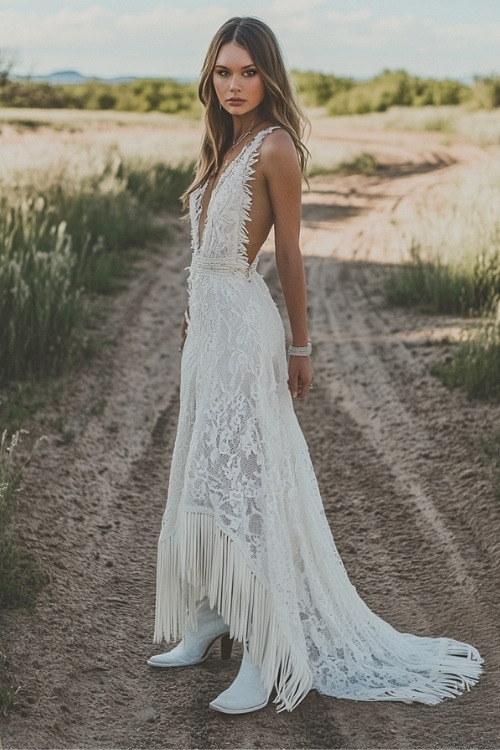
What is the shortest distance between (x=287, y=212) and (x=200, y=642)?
164cm

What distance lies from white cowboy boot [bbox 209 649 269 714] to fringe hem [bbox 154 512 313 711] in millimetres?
44

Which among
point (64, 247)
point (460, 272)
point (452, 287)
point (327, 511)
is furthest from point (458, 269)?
point (327, 511)

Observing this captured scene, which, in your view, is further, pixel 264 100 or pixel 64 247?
pixel 64 247

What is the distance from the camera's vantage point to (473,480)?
5324mm

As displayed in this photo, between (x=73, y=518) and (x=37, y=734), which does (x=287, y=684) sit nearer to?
(x=37, y=734)

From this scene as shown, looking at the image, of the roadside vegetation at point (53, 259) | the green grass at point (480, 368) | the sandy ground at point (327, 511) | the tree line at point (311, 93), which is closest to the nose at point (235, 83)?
the roadside vegetation at point (53, 259)

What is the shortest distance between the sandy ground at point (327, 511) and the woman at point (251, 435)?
0.65 ft

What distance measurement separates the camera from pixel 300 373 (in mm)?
3277

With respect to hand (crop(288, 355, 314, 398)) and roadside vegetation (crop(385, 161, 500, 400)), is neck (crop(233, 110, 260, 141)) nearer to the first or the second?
hand (crop(288, 355, 314, 398))

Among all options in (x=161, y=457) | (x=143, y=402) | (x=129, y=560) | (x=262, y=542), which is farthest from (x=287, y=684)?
(x=143, y=402)

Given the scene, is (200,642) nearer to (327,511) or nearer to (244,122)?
(327,511)

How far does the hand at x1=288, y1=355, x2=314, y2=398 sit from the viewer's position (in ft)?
10.8

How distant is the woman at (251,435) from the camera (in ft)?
10.3

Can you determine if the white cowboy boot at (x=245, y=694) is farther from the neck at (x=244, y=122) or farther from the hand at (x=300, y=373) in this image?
the neck at (x=244, y=122)
